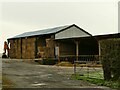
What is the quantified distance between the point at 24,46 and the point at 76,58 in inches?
559

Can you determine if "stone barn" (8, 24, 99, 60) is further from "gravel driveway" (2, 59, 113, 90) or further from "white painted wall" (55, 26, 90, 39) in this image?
"gravel driveway" (2, 59, 113, 90)

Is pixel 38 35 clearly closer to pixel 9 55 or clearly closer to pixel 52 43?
pixel 52 43

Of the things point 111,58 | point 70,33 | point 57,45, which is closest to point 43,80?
point 111,58

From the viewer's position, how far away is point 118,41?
15.3 meters

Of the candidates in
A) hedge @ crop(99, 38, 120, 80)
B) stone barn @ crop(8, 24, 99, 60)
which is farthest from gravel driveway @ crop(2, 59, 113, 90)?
stone barn @ crop(8, 24, 99, 60)

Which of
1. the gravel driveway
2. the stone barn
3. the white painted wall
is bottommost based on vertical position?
the gravel driveway

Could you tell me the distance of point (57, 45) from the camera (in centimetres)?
4012

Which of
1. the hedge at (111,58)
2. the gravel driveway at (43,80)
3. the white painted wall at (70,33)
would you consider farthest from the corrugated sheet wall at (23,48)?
the hedge at (111,58)

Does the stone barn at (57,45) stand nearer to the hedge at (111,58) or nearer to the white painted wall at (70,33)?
the white painted wall at (70,33)

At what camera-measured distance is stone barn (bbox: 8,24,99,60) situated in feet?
131

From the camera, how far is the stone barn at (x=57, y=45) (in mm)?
39781

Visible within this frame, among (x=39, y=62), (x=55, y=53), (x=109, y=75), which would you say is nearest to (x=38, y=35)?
(x=55, y=53)

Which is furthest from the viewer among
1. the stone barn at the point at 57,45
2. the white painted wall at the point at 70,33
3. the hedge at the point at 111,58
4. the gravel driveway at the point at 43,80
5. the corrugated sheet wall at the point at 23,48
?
the corrugated sheet wall at the point at 23,48

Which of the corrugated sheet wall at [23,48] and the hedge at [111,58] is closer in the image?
the hedge at [111,58]
